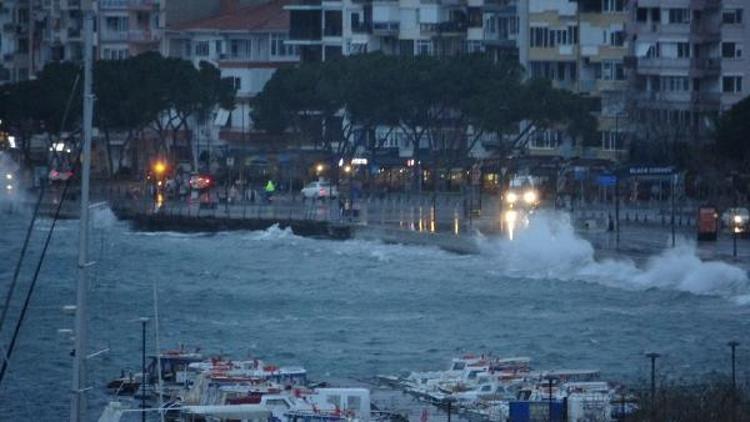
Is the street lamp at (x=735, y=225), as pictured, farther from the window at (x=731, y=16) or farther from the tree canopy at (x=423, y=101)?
the window at (x=731, y=16)

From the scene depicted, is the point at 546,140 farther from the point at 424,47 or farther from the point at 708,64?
the point at 424,47

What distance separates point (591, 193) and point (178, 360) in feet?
107

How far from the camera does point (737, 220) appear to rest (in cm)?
5634

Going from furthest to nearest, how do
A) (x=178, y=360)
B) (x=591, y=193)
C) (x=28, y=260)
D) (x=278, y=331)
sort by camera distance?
1. (x=591, y=193)
2. (x=28, y=260)
3. (x=278, y=331)
4. (x=178, y=360)

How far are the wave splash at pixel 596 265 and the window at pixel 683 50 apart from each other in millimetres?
13547

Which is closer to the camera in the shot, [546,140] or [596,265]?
[596,265]

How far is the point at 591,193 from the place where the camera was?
67.4 m

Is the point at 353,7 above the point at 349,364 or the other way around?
above

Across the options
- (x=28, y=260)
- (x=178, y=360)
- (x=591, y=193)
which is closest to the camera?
(x=178, y=360)

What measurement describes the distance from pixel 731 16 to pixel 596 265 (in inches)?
769

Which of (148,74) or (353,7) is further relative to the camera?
(353,7)

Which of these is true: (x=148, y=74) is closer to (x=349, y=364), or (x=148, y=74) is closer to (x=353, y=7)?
(x=353, y=7)

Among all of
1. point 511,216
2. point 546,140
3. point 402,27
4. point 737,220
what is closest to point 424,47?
point 402,27

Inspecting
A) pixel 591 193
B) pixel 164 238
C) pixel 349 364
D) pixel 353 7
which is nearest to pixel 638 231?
pixel 591 193
